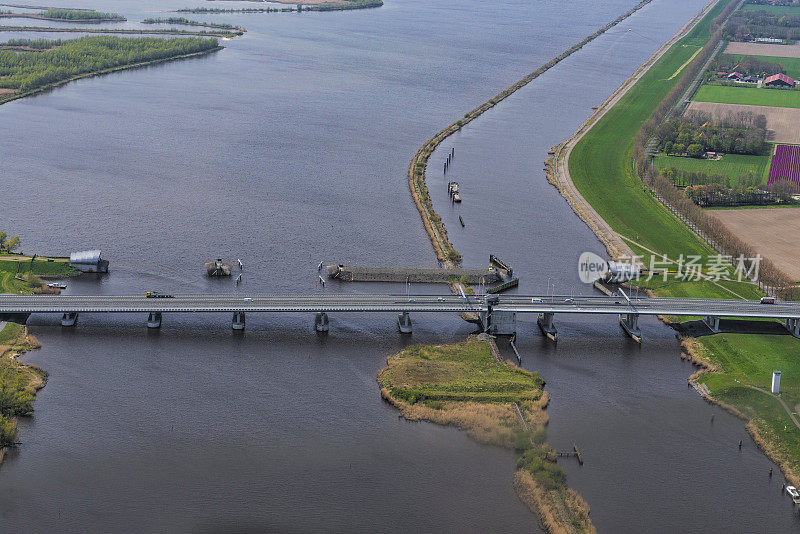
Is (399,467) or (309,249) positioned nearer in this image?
(399,467)

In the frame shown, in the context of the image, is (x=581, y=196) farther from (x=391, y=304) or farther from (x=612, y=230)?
(x=391, y=304)

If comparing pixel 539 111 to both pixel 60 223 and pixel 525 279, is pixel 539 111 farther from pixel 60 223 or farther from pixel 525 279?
pixel 60 223

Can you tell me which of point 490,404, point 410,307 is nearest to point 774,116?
point 410,307

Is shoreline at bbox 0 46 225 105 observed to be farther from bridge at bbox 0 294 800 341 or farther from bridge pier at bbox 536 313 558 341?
bridge pier at bbox 536 313 558 341

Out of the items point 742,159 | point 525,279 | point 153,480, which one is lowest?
point 153,480

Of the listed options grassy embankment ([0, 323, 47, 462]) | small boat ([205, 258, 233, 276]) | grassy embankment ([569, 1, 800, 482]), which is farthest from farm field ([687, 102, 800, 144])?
grassy embankment ([0, 323, 47, 462])

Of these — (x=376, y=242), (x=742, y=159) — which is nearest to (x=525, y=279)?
(x=376, y=242)

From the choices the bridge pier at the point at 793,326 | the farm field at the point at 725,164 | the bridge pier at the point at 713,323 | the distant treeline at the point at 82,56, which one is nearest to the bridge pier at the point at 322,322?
the bridge pier at the point at 713,323
